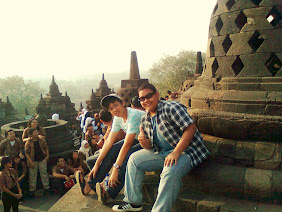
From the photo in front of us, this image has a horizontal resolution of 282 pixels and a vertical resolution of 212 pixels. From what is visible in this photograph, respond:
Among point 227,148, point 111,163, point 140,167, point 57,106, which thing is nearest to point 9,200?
point 111,163

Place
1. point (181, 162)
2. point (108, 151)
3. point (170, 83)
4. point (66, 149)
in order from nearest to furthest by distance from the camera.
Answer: point (181, 162), point (108, 151), point (66, 149), point (170, 83)

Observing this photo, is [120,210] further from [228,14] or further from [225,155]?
[228,14]

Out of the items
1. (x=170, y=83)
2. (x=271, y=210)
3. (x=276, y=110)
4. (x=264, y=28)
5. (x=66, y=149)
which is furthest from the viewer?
(x=170, y=83)

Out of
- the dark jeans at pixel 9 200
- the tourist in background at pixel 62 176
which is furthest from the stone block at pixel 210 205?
the tourist in background at pixel 62 176

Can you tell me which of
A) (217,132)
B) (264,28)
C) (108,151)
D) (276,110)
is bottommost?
(108,151)

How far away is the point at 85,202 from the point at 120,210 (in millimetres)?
512

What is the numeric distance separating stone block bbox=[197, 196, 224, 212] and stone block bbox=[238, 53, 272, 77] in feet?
4.50

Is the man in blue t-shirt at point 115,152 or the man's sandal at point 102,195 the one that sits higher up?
the man in blue t-shirt at point 115,152

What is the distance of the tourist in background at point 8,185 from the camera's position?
4.41 m

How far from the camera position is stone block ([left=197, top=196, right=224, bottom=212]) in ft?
6.74

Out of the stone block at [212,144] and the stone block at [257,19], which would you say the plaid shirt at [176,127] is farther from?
the stone block at [257,19]

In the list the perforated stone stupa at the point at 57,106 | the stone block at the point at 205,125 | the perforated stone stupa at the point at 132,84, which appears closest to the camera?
the stone block at the point at 205,125

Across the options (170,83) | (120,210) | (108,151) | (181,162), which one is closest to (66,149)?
(108,151)

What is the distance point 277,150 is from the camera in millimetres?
2193
